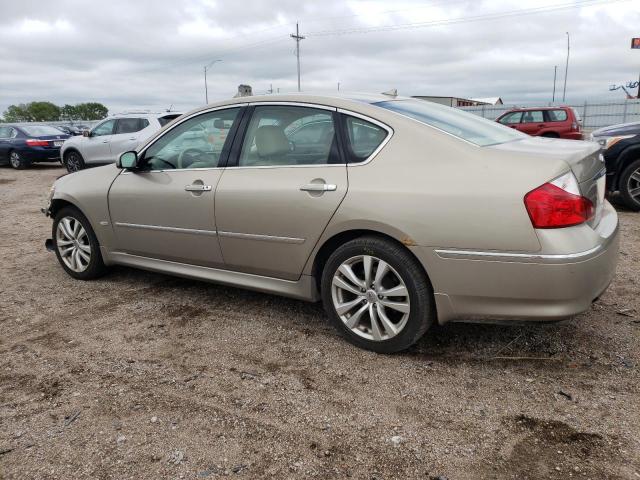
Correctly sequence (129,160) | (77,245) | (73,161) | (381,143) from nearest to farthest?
1. (381,143)
2. (129,160)
3. (77,245)
4. (73,161)

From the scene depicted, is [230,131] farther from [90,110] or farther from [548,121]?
[90,110]

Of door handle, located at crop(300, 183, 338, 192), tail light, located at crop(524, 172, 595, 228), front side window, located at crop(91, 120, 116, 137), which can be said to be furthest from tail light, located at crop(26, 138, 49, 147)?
tail light, located at crop(524, 172, 595, 228)

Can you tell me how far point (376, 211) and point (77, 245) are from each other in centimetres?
314

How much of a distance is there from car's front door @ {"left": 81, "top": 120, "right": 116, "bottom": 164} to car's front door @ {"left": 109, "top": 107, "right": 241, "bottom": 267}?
9775 mm

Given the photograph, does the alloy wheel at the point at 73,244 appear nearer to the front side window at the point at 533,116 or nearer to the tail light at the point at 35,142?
the tail light at the point at 35,142

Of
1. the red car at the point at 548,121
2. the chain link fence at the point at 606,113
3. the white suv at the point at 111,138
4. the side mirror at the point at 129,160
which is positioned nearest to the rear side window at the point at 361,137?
the side mirror at the point at 129,160

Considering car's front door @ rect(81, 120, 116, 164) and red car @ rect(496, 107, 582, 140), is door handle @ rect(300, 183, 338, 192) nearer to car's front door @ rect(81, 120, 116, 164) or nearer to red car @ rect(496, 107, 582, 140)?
car's front door @ rect(81, 120, 116, 164)

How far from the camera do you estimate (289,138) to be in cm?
354

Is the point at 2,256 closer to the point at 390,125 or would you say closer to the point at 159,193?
the point at 159,193

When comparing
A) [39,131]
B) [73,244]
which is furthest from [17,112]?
[73,244]

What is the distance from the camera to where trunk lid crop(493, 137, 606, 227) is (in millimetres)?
2867

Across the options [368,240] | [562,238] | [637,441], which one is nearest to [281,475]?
[368,240]

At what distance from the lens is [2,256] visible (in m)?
5.99

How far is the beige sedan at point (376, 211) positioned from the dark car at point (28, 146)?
45.9 feet
